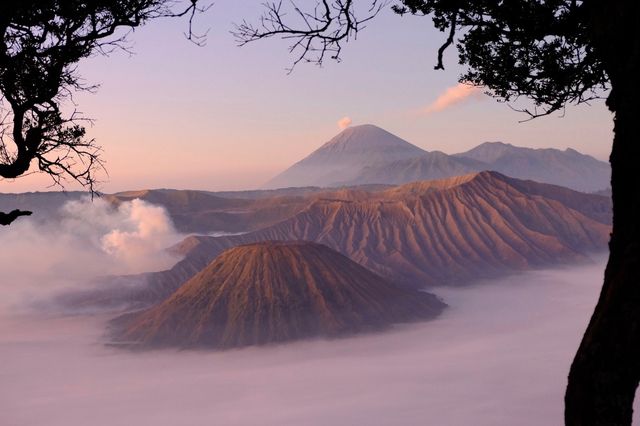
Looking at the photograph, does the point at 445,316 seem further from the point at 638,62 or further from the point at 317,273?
the point at 638,62

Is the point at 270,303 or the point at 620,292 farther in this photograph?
the point at 270,303

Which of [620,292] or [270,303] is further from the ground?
[620,292]

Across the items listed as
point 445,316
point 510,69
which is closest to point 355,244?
point 445,316

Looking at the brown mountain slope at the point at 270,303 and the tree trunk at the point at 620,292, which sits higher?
the tree trunk at the point at 620,292

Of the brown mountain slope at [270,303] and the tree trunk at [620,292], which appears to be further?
the brown mountain slope at [270,303]
